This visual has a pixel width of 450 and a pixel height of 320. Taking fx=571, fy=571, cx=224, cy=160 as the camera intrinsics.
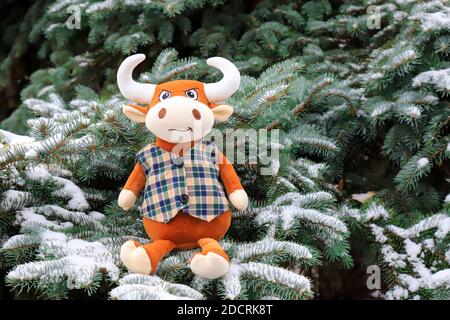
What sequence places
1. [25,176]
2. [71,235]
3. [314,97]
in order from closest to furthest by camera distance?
1. [71,235]
2. [25,176]
3. [314,97]

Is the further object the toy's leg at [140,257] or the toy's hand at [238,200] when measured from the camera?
the toy's hand at [238,200]

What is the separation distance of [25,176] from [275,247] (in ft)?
2.35

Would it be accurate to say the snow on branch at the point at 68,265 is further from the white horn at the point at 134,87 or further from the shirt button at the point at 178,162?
the white horn at the point at 134,87

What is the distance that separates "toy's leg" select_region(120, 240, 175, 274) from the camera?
1.23m

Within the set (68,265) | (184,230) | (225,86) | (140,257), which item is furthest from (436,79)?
(68,265)

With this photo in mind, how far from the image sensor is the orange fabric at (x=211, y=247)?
124 centimetres

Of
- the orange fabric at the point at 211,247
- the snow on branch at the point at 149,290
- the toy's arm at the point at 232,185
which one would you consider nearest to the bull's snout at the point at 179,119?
the toy's arm at the point at 232,185

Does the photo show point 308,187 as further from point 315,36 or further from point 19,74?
point 19,74

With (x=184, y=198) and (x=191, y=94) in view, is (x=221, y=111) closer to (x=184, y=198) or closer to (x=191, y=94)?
(x=191, y=94)

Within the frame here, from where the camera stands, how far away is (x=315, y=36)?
241 centimetres

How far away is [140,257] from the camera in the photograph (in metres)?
1.23

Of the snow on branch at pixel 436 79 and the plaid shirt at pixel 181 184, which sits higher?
the snow on branch at pixel 436 79
